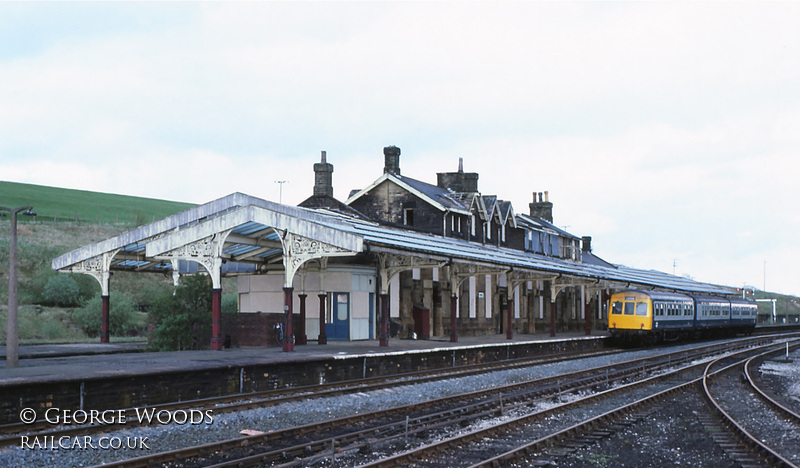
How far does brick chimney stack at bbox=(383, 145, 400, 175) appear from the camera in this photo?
139ft

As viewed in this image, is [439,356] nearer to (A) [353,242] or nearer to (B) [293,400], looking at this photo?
(A) [353,242]

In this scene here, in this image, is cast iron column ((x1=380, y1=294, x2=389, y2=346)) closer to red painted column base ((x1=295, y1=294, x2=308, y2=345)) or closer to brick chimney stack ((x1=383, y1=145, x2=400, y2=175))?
red painted column base ((x1=295, y1=294, x2=308, y2=345))

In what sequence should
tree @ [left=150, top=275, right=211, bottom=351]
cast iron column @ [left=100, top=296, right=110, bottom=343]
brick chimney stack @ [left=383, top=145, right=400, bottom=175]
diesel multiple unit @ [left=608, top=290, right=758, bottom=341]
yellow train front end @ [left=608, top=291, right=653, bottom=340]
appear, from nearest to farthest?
tree @ [left=150, top=275, right=211, bottom=351]
cast iron column @ [left=100, top=296, right=110, bottom=343]
yellow train front end @ [left=608, top=291, right=653, bottom=340]
diesel multiple unit @ [left=608, top=290, right=758, bottom=341]
brick chimney stack @ [left=383, top=145, right=400, bottom=175]

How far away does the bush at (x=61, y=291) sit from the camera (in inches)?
1828

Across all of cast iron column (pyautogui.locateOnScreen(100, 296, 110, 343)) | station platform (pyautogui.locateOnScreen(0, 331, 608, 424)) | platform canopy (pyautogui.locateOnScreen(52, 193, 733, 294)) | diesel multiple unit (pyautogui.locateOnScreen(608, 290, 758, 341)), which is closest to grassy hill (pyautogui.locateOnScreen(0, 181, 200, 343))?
cast iron column (pyautogui.locateOnScreen(100, 296, 110, 343))

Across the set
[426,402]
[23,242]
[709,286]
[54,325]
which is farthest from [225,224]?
[709,286]

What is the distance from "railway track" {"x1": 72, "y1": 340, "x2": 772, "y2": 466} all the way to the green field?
67360 mm

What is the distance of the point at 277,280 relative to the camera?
29.8 meters

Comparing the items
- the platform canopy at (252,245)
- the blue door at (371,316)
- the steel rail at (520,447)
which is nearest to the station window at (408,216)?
the platform canopy at (252,245)

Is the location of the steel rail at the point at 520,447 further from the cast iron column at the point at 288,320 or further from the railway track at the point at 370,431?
the cast iron column at the point at 288,320

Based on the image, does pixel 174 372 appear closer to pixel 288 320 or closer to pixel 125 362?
pixel 125 362

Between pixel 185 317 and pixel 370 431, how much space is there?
588 inches

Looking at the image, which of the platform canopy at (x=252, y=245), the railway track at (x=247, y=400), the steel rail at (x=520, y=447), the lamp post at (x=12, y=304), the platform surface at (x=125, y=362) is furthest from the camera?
the platform canopy at (x=252, y=245)

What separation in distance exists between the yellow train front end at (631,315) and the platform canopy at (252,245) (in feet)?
9.97
